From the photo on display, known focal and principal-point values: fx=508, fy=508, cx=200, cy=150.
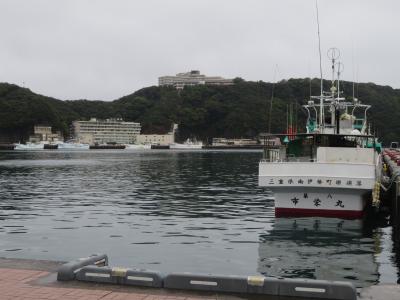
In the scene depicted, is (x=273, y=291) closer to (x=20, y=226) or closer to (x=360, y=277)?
(x=360, y=277)

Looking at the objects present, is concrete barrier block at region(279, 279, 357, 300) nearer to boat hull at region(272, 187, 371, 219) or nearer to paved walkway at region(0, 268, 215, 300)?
paved walkway at region(0, 268, 215, 300)

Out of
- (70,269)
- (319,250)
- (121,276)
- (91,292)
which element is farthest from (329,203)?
(91,292)

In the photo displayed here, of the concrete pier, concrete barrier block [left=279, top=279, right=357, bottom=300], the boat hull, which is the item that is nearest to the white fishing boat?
the boat hull

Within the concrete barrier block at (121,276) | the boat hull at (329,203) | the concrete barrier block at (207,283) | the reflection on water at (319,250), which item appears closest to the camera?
the concrete barrier block at (207,283)

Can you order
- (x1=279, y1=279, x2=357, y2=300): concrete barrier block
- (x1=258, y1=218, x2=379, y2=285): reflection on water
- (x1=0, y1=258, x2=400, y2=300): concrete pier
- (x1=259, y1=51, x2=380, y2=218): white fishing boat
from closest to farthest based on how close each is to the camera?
1. (x1=279, y1=279, x2=357, y2=300): concrete barrier block
2. (x1=0, y1=258, x2=400, y2=300): concrete pier
3. (x1=258, y1=218, x2=379, y2=285): reflection on water
4. (x1=259, y1=51, x2=380, y2=218): white fishing boat

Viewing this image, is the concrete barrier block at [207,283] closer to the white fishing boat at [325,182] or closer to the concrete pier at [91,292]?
the concrete pier at [91,292]

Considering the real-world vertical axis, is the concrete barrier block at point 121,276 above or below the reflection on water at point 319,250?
above

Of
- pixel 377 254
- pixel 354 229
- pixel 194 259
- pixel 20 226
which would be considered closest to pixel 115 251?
pixel 194 259

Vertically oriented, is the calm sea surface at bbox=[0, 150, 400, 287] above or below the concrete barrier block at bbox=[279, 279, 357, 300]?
below

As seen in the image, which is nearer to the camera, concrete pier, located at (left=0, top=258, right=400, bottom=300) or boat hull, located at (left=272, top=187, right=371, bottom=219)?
concrete pier, located at (left=0, top=258, right=400, bottom=300)

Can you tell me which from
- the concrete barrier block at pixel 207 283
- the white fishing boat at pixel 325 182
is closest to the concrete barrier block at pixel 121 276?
the concrete barrier block at pixel 207 283

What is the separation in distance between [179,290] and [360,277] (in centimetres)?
758

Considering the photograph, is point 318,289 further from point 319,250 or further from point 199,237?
point 199,237

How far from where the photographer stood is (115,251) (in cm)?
1852
